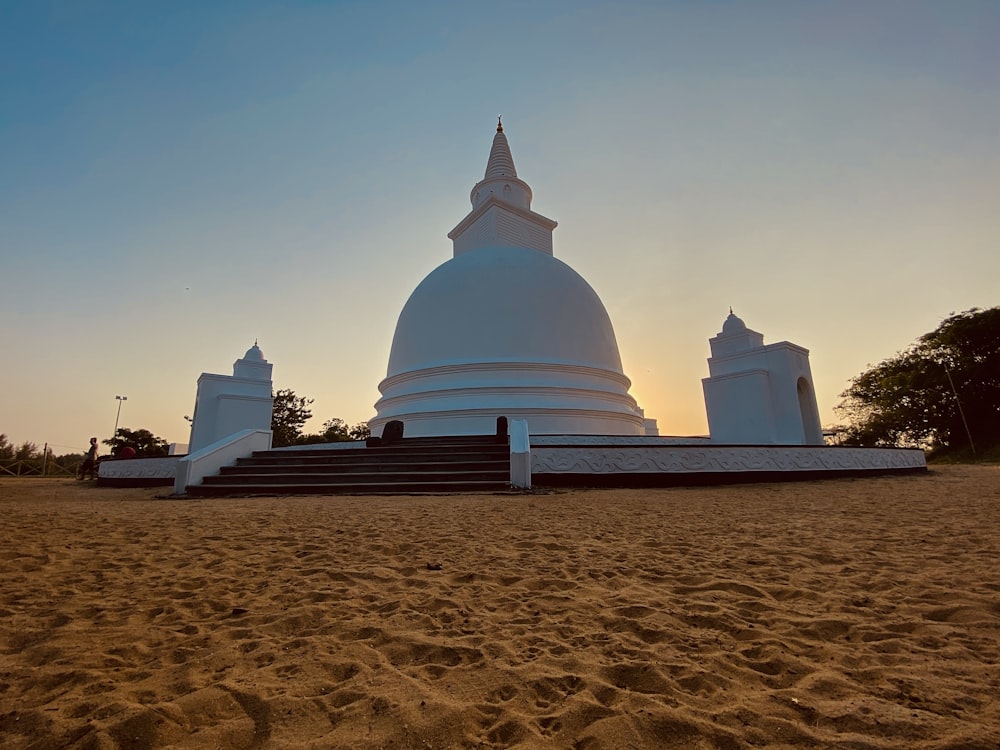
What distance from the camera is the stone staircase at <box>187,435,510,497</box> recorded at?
384 inches

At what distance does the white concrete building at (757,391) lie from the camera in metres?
16.8

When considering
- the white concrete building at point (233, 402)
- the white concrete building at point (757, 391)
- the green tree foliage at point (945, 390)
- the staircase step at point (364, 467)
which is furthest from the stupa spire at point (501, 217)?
the green tree foliage at point (945, 390)

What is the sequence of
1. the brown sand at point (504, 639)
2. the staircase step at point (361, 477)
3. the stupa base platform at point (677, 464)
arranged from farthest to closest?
the stupa base platform at point (677, 464), the staircase step at point (361, 477), the brown sand at point (504, 639)

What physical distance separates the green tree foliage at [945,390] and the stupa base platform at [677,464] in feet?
64.3

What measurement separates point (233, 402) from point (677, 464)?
16015 millimetres

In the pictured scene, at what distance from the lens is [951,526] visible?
17.7 feet

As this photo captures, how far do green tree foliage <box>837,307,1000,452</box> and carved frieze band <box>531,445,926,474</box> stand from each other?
64.9 ft

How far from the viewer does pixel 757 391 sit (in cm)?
1717

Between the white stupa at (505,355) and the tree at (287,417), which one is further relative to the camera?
the tree at (287,417)

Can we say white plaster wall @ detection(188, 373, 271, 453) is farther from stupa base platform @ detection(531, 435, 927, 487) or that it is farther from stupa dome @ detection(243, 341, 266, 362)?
stupa base platform @ detection(531, 435, 927, 487)

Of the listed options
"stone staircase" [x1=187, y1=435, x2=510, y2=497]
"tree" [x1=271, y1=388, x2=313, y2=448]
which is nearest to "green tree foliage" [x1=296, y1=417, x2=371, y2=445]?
"tree" [x1=271, y1=388, x2=313, y2=448]

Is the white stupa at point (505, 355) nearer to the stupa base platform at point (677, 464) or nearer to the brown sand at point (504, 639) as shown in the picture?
the stupa base platform at point (677, 464)

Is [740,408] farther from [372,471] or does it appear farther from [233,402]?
[233,402]

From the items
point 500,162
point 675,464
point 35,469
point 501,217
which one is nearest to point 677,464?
point 675,464
